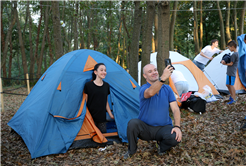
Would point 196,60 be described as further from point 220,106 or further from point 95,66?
point 95,66

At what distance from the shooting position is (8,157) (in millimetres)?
4133

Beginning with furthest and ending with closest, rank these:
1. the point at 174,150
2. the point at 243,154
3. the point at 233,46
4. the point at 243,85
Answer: the point at 243,85 < the point at 233,46 < the point at 174,150 < the point at 243,154

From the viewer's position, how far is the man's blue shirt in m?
3.39

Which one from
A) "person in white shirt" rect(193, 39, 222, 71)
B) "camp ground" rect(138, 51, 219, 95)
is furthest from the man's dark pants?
"person in white shirt" rect(193, 39, 222, 71)

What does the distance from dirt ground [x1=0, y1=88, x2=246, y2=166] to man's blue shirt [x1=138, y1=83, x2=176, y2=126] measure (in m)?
0.58

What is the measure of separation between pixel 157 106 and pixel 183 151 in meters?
0.92

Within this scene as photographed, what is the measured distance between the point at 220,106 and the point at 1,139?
5724 mm

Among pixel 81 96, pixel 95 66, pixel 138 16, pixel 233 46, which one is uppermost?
pixel 138 16

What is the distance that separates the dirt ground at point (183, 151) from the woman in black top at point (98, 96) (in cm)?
61

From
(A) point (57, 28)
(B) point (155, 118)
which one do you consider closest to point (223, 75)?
(A) point (57, 28)

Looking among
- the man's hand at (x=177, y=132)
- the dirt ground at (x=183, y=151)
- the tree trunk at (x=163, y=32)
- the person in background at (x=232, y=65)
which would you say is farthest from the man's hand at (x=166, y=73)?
the person in background at (x=232, y=65)

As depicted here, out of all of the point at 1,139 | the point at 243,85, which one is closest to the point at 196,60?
the point at 243,85

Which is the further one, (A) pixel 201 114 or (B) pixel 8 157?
(A) pixel 201 114

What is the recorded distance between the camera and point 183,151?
368 centimetres
